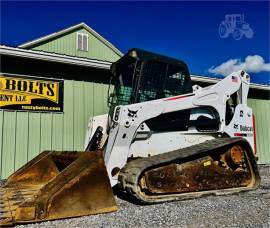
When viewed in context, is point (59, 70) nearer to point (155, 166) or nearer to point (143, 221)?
point (155, 166)

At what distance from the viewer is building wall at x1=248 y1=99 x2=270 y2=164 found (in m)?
12.8

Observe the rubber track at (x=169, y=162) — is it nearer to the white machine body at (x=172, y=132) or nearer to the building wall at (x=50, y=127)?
the white machine body at (x=172, y=132)

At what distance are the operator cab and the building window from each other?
12.4 m

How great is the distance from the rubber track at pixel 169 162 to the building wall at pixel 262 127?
7175 millimetres

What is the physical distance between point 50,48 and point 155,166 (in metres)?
14.0

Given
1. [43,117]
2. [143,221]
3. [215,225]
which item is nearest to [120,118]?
[143,221]

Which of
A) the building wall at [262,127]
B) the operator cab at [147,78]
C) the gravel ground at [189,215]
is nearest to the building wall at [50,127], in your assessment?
the operator cab at [147,78]

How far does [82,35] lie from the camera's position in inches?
728

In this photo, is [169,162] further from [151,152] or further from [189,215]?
[189,215]

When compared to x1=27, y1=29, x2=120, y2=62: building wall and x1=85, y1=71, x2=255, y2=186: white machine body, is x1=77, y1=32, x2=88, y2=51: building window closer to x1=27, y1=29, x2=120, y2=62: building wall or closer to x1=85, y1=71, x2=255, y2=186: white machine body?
x1=27, y1=29, x2=120, y2=62: building wall

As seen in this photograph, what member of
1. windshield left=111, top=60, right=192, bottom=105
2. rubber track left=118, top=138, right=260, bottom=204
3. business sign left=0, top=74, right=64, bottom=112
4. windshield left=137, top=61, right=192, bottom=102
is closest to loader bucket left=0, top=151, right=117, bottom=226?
rubber track left=118, top=138, right=260, bottom=204

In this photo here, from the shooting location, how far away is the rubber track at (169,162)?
4633 millimetres

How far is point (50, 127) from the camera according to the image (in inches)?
334

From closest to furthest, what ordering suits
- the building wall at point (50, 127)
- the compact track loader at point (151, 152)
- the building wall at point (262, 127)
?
1. the compact track loader at point (151, 152)
2. the building wall at point (50, 127)
3. the building wall at point (262, 127)
